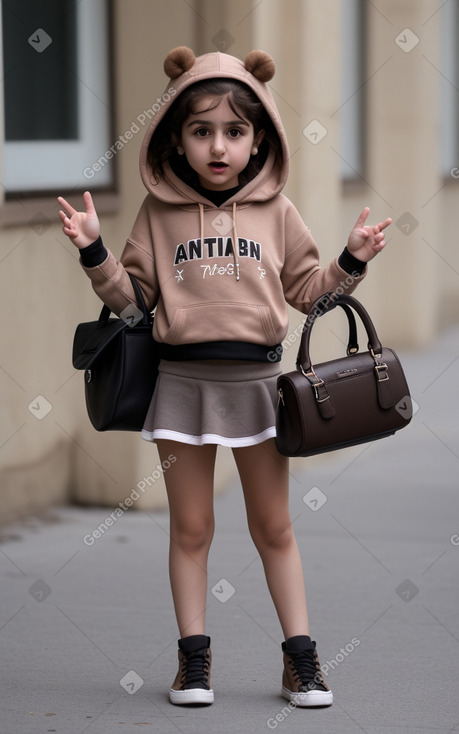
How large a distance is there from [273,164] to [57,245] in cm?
236

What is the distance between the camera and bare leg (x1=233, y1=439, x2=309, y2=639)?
3.47 meters

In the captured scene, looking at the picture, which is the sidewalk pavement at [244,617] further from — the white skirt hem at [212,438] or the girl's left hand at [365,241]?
the girl's left hand at [365,241]

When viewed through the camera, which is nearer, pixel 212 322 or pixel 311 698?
pixel 212 322

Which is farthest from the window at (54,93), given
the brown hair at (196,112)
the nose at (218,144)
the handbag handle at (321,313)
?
the handbag handle at (321,313)

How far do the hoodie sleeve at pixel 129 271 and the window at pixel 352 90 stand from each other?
7.25 m

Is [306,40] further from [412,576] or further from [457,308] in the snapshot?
[457,308]

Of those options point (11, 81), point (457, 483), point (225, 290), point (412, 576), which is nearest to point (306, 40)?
point (11, 81)

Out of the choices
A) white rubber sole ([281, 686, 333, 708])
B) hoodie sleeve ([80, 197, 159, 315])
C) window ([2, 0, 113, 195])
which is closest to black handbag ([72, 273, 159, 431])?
hoodie sleeve ([80, 197, 159, 315])

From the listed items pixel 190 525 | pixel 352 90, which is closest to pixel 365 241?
pixel 190 525

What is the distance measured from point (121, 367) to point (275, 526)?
608 mm

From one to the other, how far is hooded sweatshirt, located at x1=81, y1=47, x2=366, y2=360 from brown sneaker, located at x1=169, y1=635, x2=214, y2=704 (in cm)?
79

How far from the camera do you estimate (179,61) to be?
11.1ft

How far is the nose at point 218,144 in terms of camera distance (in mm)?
3283

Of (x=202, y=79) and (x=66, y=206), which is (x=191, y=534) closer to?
(x=66, y=206)
